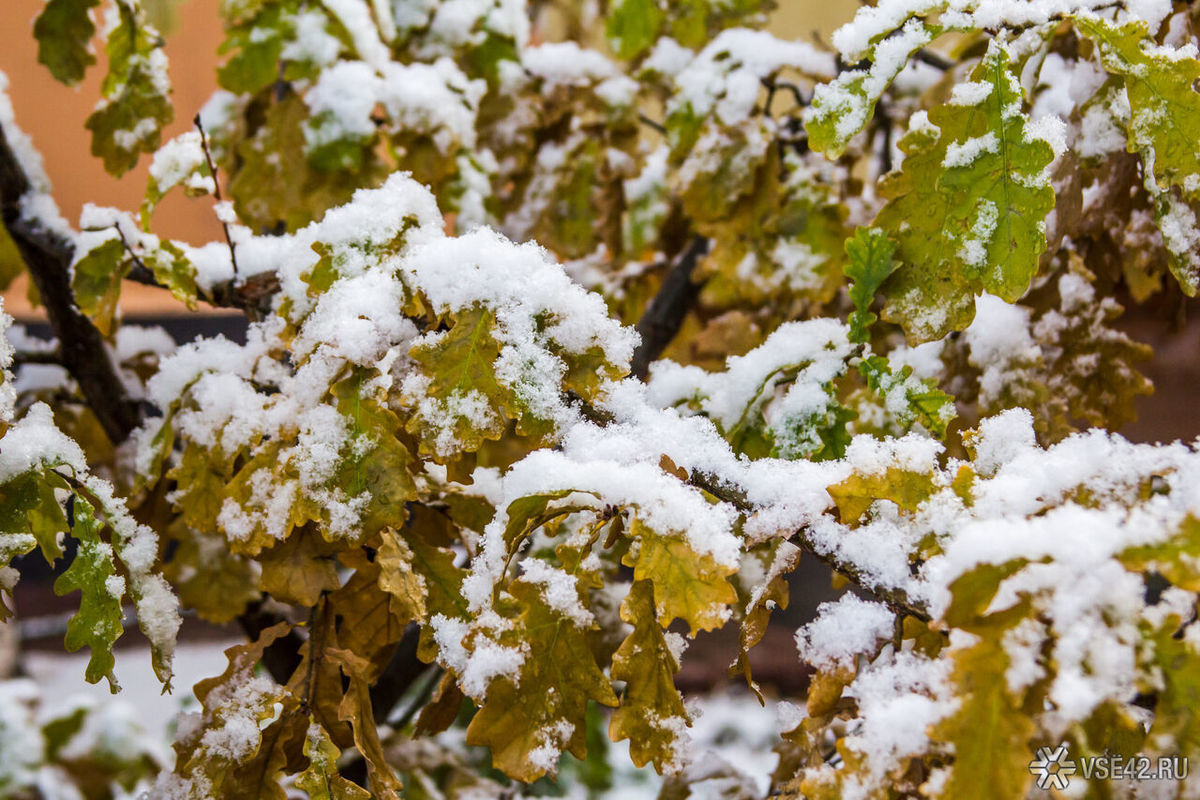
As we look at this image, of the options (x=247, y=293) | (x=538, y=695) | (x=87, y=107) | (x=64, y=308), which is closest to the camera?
(x=538, y=695)

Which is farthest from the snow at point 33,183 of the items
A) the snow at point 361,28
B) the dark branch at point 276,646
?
the dark branch at point 276,646

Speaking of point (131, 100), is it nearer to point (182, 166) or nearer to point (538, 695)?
point (182, 166)

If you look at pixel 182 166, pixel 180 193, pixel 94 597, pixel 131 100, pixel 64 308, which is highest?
pixel 180 193

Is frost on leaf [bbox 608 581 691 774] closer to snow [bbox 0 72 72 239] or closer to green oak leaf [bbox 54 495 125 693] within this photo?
green oak leaf [bbox 54 495 125 693]

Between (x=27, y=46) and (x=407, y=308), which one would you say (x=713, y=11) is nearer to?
(x=407, y=308)

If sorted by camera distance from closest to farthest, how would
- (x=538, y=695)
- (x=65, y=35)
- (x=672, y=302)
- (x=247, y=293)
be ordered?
(x=538, y=695) < (x=247, y=293) < (x=65, y=35) < (x=672, y=302)

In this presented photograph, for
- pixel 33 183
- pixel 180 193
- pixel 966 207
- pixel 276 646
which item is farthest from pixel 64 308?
pixel 180 193
